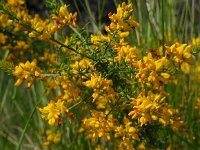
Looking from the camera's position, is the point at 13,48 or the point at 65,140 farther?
the point at 65,140

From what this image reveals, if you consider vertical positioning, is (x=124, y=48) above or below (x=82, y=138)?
above

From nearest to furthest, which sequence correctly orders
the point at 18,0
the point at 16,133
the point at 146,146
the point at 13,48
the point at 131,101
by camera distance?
1. the point at 131,101
2. the point at 146,146
3. the point at 18,0
4. the point at 13,48
5. the point at 16,133

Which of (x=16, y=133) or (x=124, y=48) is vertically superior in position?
(x=124, y=48)

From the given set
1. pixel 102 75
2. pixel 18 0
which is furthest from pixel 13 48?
pixel 102 75

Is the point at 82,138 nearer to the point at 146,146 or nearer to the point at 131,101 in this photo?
the point at 146,146

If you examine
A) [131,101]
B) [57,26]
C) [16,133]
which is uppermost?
[57,26]

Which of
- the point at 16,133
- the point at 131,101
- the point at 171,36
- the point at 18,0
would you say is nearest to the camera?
the point at 131,101

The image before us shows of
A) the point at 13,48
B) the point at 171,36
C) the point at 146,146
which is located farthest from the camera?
the point at 171,36

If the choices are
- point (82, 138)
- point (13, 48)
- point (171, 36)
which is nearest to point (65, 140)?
point (82, 138)

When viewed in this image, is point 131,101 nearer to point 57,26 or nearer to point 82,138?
point 57,26
